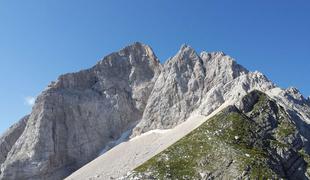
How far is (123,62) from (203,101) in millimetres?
44842

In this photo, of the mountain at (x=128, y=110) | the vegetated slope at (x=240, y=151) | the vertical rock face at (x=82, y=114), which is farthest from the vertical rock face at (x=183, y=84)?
the vegetated slope at (x=240, y=151)

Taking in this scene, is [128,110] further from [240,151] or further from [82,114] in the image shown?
[240,151]

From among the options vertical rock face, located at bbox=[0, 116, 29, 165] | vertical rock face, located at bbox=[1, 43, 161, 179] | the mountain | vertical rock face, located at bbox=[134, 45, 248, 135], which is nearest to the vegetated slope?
the mountain

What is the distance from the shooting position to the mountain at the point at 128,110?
442 ft

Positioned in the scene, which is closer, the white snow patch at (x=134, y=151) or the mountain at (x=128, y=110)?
the white snow patch at (x=134, y=151)

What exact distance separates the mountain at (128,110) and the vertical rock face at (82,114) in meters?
0.31

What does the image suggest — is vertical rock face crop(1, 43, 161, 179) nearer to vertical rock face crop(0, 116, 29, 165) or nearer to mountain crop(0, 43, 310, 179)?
mountain crop(0, 43, 310, 179)

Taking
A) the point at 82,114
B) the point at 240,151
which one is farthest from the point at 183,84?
the point at 240,151

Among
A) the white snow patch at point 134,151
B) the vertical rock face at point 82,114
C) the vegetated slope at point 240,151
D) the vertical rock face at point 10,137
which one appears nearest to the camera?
the vegetated slope at point 240,151

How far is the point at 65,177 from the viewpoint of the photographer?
149m

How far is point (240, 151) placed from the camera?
8275 centimetres

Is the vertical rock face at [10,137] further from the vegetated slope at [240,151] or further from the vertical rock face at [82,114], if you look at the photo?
the vegetated slope at [240,151]

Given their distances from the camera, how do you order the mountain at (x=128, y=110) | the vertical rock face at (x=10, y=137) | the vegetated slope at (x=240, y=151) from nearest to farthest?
the vegetated slope at (x=240, y=151), the mountain at (x=128, y=110), the vertical rock face at (x=10, y=137)

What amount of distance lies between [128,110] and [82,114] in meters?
15.9
